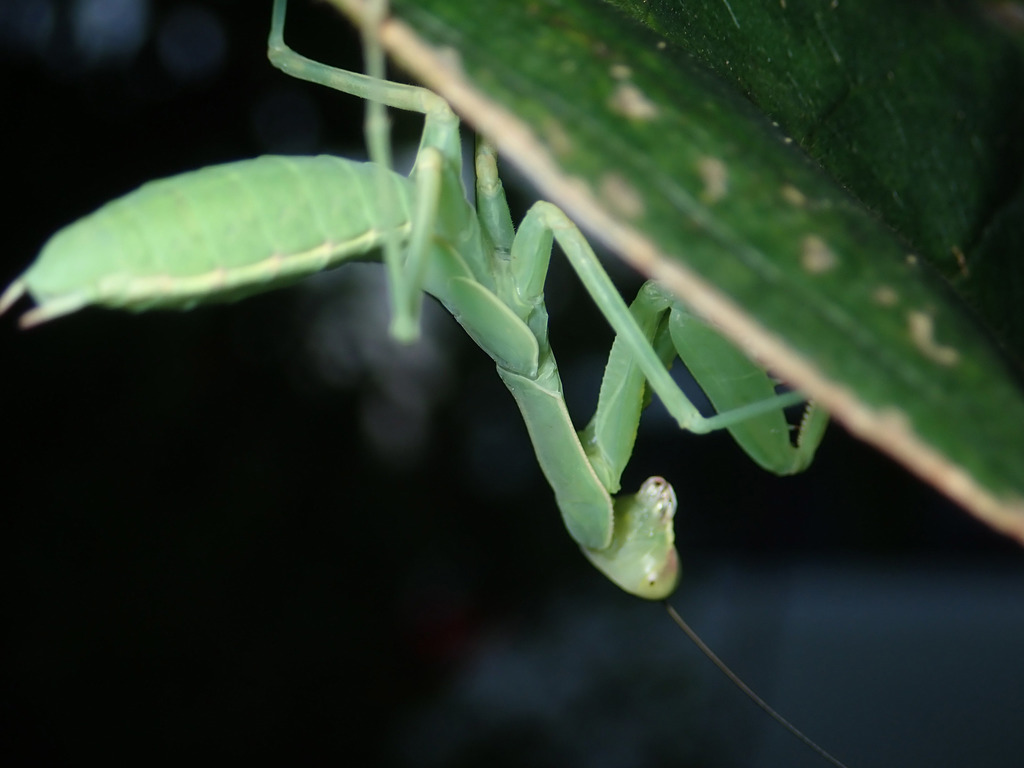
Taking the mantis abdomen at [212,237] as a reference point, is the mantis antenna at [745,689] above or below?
below

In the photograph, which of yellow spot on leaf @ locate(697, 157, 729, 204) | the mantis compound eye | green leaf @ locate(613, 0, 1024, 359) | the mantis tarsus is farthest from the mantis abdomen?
the mantis compound eye

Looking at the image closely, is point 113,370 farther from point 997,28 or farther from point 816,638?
point 816,638

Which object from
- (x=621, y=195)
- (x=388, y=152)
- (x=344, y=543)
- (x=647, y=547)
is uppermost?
(x=621, y=195)

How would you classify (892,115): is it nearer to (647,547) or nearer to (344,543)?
(647,547)

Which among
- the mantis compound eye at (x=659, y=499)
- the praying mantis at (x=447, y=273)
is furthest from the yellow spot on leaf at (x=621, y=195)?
the mantis compound eye at (x=659, y=499)

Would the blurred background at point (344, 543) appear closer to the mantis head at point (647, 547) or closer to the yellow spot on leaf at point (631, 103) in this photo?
the mantis head at point (647, 547)

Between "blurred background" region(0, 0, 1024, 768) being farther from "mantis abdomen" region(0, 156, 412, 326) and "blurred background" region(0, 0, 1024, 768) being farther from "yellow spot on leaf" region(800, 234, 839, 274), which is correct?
"yellow spot on leaf" region(800, 234, 839, 274)

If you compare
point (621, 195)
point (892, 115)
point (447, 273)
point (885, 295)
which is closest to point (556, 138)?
point (621, 195)
